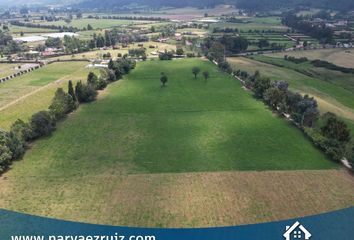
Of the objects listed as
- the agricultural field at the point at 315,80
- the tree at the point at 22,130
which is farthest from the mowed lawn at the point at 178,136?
the agricultural field at the point at 315,80

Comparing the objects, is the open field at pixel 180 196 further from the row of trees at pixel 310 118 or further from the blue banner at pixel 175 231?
the row of trees at pixel 310 118

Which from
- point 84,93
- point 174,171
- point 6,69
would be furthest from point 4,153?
point 6,69

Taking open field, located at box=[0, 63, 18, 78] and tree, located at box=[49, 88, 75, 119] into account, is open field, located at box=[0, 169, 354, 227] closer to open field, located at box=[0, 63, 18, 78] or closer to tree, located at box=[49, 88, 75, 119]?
tree, located at box=[49, 88, 75, 119]

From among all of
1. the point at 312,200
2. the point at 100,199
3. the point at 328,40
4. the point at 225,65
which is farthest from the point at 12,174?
the point at 328,40

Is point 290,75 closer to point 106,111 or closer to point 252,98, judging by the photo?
point 252,98

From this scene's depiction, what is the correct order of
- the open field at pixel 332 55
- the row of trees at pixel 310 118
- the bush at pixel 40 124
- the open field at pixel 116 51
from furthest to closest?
1. the open field at pixel 116 51
2. the open field at pixel 332 55
3. the bush at pixel 40 124
4. the row of trees at pixel 310 118
